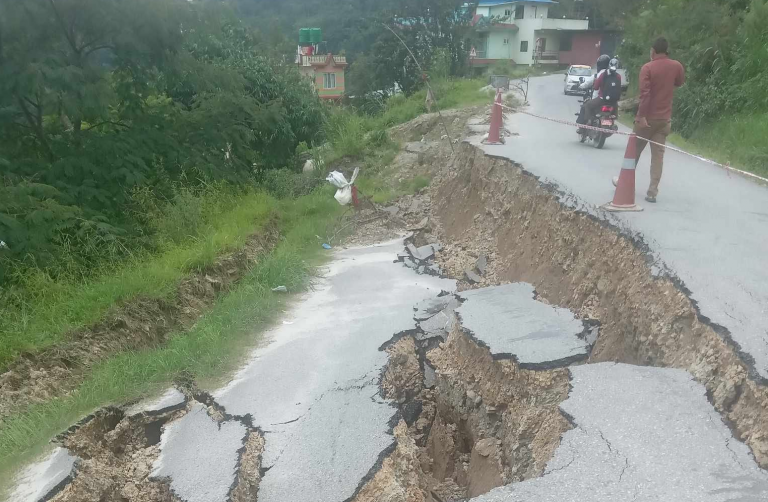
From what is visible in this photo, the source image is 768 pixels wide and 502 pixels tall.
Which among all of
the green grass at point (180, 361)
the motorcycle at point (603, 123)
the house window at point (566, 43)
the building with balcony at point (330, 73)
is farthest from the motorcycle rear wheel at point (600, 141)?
the house window at point (566, 43)

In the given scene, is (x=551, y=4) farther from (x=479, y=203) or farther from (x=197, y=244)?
(x=197, y=244)

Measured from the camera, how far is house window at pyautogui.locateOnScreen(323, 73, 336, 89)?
33416 mm

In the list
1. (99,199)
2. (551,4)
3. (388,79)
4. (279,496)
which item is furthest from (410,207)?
(551,4)

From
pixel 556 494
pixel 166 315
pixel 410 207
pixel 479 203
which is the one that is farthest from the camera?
pixel 410 207

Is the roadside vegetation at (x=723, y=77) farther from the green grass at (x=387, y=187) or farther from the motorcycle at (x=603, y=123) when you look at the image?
the green grass at (x=387, y=187)

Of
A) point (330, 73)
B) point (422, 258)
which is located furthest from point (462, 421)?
point (330, 73)

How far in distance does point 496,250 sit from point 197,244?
3.96 meters

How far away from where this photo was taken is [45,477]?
3.83 m

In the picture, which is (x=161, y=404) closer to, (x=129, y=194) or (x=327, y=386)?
(x=327, y=386)

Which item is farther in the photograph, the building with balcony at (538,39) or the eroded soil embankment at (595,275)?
the building with balcony at (538,39)

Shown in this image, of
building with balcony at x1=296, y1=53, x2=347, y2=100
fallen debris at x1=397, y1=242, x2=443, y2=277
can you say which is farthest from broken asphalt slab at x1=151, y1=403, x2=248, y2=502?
building with balcony at x1=296, y1=53, x2=347, y2=100

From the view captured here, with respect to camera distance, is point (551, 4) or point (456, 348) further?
point (551, 4)

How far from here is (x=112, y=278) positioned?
6.29m

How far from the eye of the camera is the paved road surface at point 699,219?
376 centimetres
